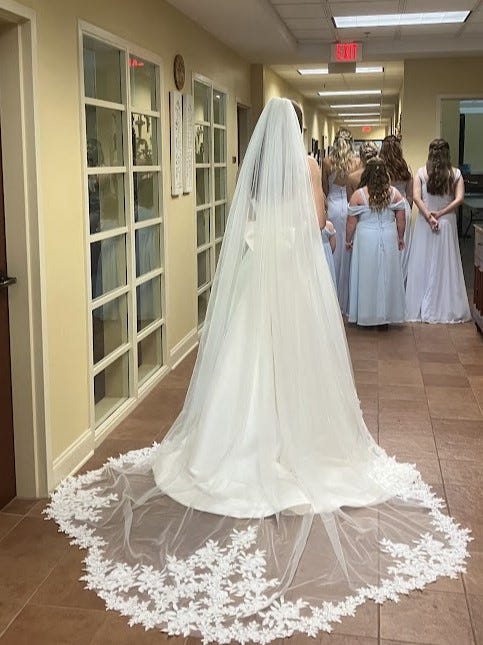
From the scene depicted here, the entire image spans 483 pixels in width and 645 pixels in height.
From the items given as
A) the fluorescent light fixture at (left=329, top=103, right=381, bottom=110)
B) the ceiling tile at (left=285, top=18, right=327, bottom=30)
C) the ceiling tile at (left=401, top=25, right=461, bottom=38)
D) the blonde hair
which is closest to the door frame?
the ceiling tile at (left=285, top=18, right=327, bottom=30)

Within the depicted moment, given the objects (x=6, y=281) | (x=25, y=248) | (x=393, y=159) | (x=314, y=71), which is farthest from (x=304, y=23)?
(x=6, y=281)

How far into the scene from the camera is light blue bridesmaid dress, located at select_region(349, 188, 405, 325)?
21.5 feet

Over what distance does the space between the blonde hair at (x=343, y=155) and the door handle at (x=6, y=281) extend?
14.6ft

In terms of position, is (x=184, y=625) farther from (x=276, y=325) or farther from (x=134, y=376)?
(x=134, y=376)

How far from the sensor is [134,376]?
456 centimetres

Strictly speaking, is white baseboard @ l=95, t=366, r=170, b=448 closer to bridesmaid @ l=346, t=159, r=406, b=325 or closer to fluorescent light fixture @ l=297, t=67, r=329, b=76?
bridesmaid @ l=346, t=159, r=406, b=325

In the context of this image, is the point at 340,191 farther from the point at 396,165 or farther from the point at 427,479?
the point at 427,479

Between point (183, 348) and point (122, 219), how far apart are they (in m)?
1.62

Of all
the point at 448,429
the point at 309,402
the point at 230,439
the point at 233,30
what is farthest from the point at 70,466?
the point at 233,30

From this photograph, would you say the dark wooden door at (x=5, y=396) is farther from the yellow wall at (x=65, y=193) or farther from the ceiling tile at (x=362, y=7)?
the ceiling tile at (x=362, y=7)

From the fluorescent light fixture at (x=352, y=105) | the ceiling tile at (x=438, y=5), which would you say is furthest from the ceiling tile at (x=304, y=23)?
the fluorescent light fixture at (x=352, y=105)

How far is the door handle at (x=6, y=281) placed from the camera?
308 centimetres

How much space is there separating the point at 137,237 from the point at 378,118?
52.2 feet

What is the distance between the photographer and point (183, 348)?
580cm
